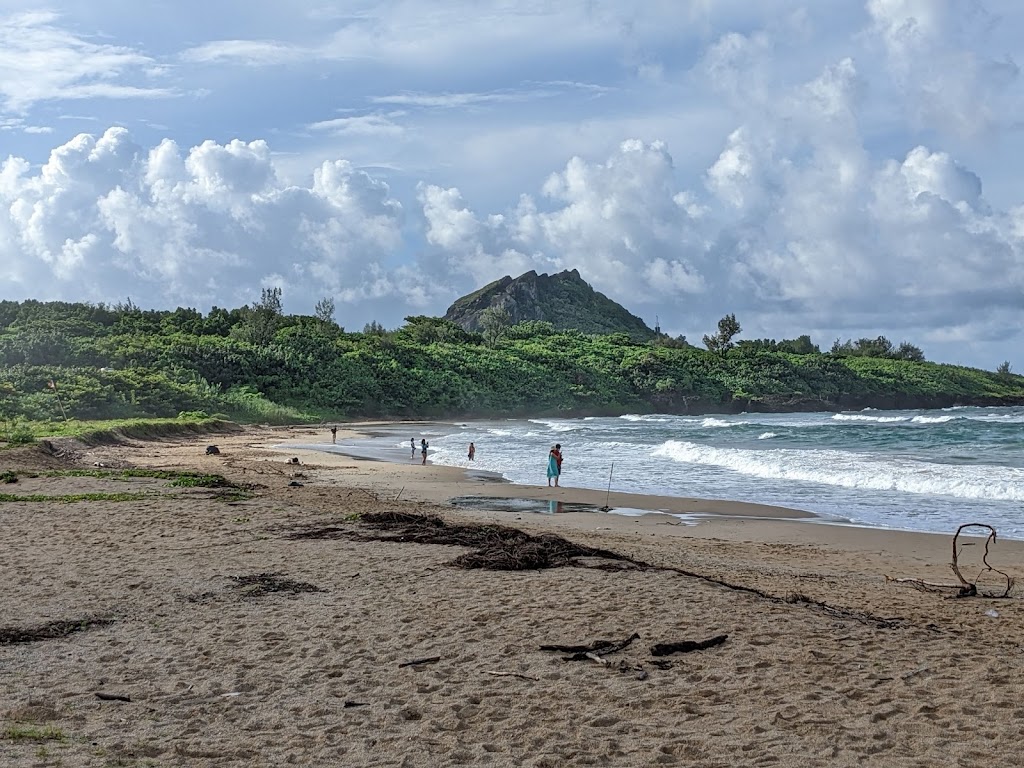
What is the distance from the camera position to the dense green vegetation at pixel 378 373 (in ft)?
159

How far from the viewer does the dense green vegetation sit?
48.5 metres

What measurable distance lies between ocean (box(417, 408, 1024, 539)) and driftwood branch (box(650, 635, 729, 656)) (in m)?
9.86

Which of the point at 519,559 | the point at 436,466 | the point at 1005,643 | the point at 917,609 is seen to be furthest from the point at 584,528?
the point at 436,466

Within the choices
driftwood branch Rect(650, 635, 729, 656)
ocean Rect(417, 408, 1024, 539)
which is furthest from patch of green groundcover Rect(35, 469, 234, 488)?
driftwood branch Rect(650, 635, 729, 656)

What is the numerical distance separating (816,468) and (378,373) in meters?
52.1

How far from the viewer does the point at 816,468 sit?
84.5ft

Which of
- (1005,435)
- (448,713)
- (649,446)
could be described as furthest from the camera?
(1005,435)

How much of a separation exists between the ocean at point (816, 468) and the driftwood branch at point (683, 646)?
9859 mm

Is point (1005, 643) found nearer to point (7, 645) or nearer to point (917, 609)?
point (917, 609)

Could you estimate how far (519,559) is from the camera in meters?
9.90

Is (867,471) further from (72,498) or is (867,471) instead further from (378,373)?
(378,373)

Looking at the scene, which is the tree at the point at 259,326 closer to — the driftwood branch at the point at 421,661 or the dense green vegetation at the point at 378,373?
the dense green vegetation at the point at 378,373

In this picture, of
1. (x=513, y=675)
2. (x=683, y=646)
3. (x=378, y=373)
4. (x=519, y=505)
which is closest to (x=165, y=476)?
(x=519, y=505)

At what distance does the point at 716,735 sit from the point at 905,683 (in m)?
1.67
